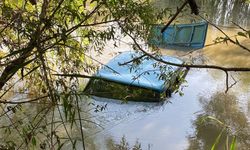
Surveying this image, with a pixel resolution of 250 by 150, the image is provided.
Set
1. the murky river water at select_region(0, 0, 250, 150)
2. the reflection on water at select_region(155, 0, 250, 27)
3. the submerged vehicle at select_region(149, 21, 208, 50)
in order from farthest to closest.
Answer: the reflection on water at select_region(155, 0, 250, 27) → the submerged vehicle at select_region(149, 21, 208, 50) → the murky river water at select_region(0, 0, 250, 150)

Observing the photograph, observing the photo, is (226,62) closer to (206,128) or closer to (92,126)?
(206,128)

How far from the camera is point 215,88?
934cm

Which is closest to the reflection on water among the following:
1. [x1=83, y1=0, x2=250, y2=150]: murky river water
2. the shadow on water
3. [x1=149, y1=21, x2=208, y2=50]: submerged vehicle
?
[x1=149, y1=21, x2=208, y2=50]: submerged vehicle

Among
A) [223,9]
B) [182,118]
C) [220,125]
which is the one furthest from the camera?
[223,9]

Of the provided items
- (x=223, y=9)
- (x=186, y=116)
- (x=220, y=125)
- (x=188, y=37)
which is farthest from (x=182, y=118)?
(x=223, y=9)

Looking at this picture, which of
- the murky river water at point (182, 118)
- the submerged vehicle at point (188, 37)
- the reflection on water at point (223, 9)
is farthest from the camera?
the reflection on water at point (223, 9)

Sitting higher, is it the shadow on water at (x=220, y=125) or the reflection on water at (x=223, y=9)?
the reflection on water at (x=223, y=9)

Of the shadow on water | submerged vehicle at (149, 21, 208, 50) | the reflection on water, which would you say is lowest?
the shadow on water

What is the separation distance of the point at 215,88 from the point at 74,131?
12.2 feet

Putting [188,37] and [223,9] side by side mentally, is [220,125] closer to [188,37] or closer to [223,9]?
[188,37]

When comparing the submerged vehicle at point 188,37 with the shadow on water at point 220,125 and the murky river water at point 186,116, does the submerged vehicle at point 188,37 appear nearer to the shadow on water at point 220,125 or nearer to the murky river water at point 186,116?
the murky river water at point 186,116

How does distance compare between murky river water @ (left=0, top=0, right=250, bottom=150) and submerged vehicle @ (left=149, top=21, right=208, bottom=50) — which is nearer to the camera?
murky river water @ (left=0, top=0, right=250, bottom=150)

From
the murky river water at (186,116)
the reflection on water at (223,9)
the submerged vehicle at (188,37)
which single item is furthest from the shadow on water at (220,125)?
the reflection on water at (223,9)

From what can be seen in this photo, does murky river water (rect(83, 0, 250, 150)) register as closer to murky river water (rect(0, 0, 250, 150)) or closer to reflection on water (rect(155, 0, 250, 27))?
murky river water (rect(0, 0, 250, 150))
